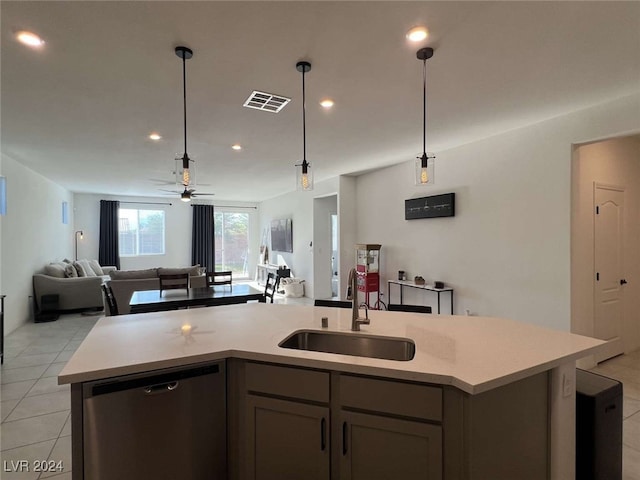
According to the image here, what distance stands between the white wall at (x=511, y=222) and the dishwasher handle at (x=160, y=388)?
361 cm

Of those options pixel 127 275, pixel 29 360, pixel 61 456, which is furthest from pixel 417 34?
pixel 127 275

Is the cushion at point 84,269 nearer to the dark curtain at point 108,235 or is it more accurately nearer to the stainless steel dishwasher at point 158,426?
the dark curtain at point 108,235

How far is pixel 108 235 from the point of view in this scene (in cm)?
913

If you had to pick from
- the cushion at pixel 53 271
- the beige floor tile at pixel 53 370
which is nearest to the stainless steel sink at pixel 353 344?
the beige floor tile at pixel 53 370

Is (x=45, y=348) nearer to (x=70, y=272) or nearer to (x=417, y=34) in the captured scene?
(x=70, y=272)

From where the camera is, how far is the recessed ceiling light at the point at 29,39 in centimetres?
198

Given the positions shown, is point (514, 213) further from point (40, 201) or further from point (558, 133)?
point (40, 201)

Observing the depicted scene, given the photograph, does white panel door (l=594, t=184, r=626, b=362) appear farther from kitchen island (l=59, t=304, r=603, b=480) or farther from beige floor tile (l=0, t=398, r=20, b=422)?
beige floor tile (l=0, t=398, r=20, b=422)

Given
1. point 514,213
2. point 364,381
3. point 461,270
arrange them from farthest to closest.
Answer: point 461,270 → point 514,213 → point 364,381

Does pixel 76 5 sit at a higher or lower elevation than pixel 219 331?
higher

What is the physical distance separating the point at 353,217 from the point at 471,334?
477cm

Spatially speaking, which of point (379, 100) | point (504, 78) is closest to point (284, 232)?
point (379, 100)

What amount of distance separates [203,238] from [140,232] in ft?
5.67

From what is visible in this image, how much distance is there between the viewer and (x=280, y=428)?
151 centimetres
